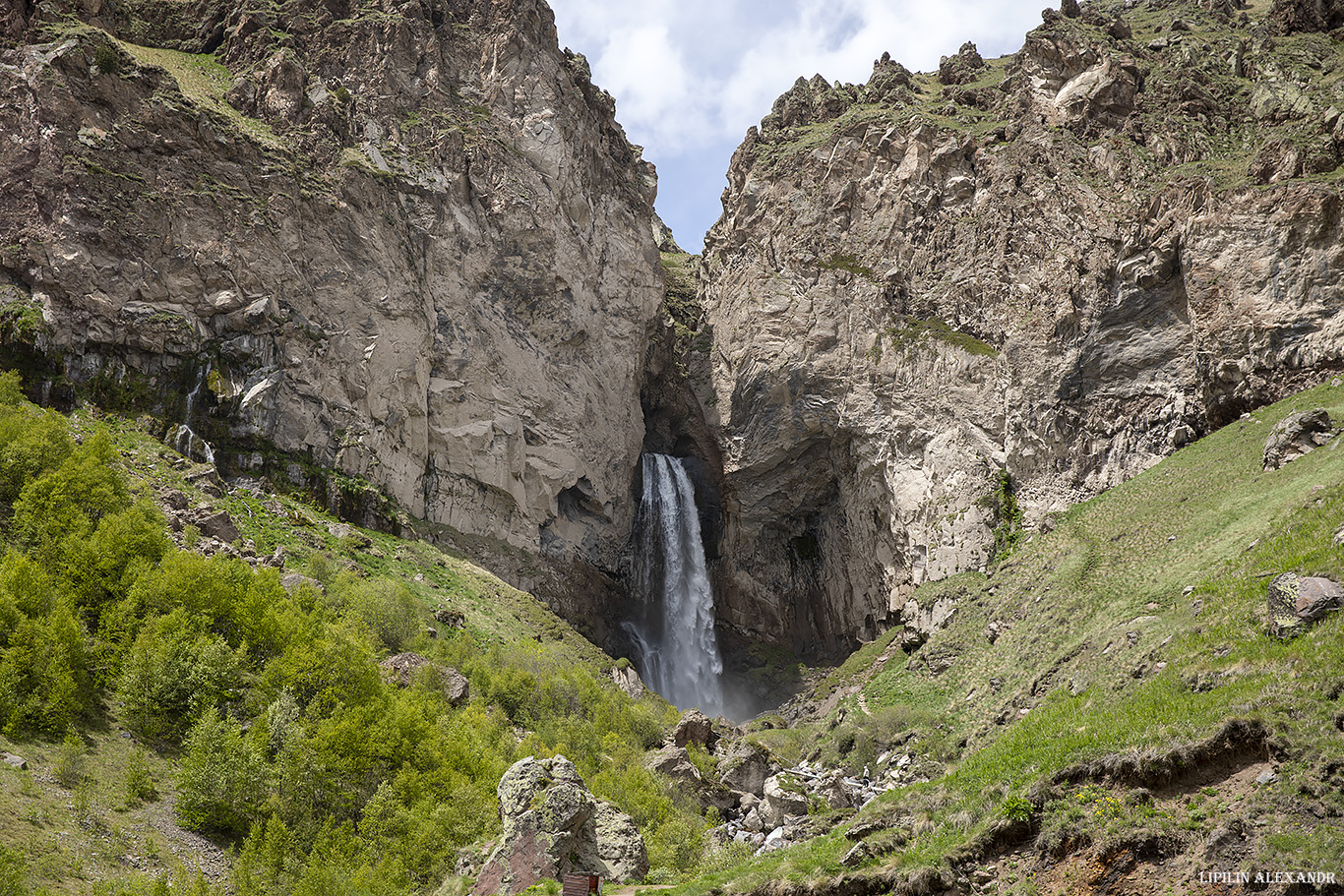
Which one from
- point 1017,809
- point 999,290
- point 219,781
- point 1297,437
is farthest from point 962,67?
point 219,781

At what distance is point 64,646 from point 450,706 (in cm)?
1458

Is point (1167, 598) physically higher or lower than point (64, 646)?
lower

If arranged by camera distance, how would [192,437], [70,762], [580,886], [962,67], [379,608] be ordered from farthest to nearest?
1. [962,67]
2. [192,437]
3. [379,608]
4. [70,762]
5. [580,886]

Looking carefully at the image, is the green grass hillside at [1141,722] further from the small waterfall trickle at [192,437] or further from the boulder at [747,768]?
the small waterfall trickle at [192,437]

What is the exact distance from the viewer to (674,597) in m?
68.0

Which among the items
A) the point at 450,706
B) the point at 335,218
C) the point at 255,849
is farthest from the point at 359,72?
the point at 255,849

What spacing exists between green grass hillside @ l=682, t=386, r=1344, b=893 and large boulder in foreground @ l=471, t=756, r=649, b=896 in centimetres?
389

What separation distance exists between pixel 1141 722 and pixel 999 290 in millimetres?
43095

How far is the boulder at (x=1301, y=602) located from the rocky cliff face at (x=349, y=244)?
48986 millimetres

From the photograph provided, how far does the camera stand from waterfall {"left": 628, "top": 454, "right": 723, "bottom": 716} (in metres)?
64.0

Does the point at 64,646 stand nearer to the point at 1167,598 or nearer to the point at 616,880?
the point at 616,880

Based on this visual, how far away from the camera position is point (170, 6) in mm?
62938

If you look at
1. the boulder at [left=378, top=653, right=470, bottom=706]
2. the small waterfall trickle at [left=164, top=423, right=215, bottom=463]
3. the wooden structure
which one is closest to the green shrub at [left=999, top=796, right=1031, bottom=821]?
the wooden structure

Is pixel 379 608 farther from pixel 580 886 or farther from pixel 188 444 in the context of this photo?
pixel 580 886
